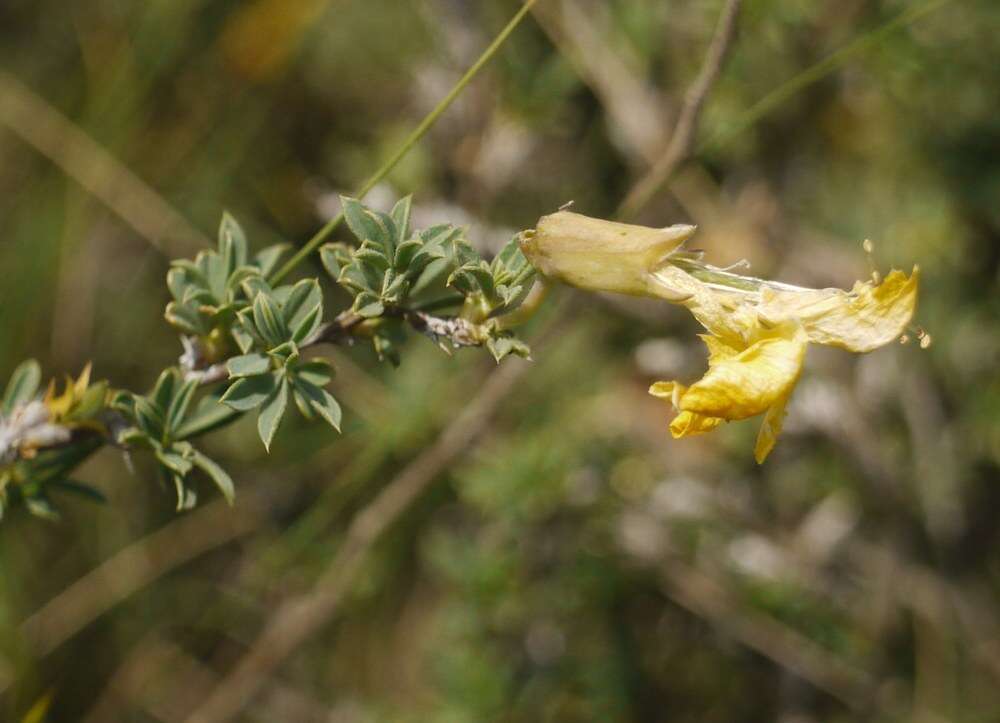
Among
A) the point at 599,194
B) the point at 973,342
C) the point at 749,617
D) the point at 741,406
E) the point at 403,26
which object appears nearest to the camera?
the point at 741,406

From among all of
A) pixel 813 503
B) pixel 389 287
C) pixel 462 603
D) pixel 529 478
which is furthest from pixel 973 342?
pixel 389 287

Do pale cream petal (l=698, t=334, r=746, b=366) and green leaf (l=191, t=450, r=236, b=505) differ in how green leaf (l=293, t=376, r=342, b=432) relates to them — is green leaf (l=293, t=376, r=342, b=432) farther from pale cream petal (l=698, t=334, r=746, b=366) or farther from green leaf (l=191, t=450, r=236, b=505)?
pale cream petal (l=698, t=334, r=746, b=366)

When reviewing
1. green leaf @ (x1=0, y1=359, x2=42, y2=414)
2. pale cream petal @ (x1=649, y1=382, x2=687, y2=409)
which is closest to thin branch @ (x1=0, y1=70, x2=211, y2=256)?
green leaf @ (x1=0, y1=359, x2=42, y2=414)

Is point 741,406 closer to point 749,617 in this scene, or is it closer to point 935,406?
point 749,617

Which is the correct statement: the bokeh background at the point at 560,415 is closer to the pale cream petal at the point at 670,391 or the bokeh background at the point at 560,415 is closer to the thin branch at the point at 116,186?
the thin branch at the point at 116,186

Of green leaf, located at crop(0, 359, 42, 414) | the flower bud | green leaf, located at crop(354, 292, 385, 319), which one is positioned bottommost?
the flower bud

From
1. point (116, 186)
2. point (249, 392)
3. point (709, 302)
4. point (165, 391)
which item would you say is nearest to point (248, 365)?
point (249, 392)
